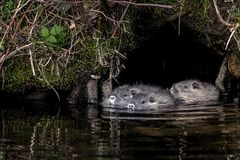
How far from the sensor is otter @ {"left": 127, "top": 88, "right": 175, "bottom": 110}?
8.86 meters

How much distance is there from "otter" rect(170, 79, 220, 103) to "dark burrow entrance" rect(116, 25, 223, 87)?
0.48 metres

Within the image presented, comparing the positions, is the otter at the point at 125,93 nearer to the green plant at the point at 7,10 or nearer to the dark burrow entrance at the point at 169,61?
the dark burrow entrance at the point at 169,61

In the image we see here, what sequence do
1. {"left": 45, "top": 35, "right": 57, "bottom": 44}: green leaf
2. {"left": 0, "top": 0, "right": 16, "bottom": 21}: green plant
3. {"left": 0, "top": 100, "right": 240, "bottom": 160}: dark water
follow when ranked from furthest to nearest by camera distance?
{"left": 0, "top": 0, "right": 16, "bottom": 21}: green plant, {"left": 45, "top": 35, "right": 57, "bottom": 44}: green leaf, {"left": 0, "top": 100, "right": 240, "bottom": 160}: dark water

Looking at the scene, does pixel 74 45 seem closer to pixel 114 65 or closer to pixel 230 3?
pixel 114 65

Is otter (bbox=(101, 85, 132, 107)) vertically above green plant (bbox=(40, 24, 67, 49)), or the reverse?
green plant (bbox=(40, 24, 67, 49))

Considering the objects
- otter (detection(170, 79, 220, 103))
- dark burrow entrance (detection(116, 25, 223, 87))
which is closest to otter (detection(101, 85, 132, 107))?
dark burrow entrance (detection(116, 25, 223, 87))

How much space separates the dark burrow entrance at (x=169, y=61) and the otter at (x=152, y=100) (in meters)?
0.73

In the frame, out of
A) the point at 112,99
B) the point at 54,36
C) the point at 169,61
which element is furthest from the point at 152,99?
the point at 169,61

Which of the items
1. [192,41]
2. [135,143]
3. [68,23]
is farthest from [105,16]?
[135,143]

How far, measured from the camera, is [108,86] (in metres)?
9.34

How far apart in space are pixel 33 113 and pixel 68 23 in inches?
51.9

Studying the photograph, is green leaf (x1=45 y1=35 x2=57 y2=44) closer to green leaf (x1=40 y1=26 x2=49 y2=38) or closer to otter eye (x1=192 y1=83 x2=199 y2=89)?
green leaf (x1=40 y1=26 x2=49 y2=38)

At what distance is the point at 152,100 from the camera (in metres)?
9.11

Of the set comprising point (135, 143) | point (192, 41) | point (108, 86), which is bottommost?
point (135, 143)
